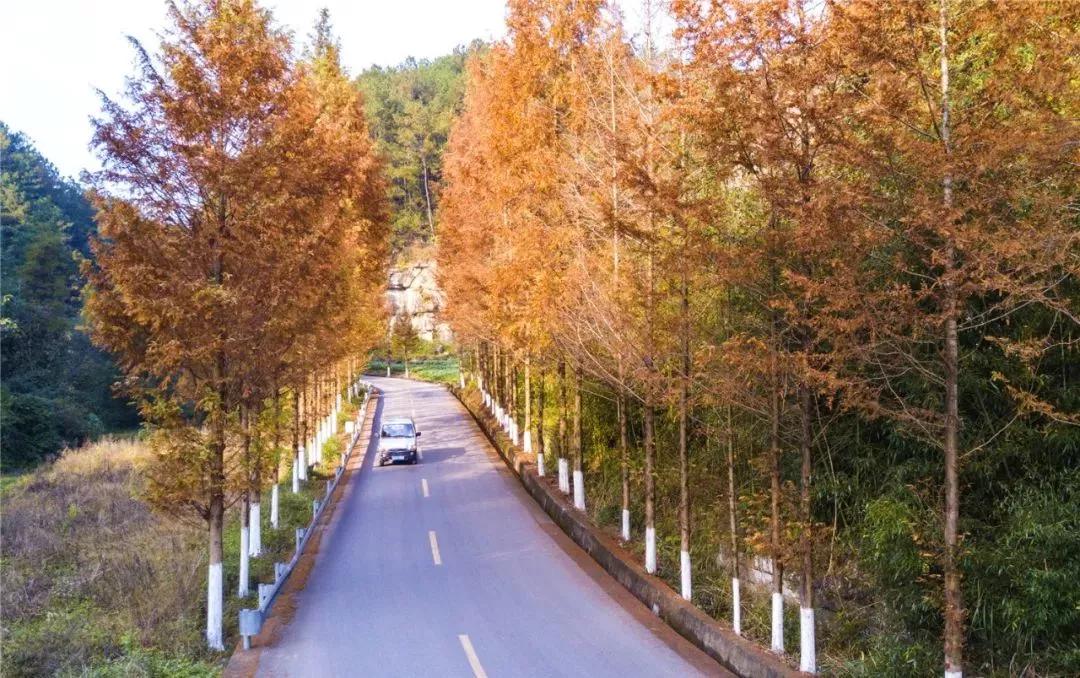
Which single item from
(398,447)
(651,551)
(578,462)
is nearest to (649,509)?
(651,551)

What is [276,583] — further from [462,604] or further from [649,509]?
[649,509]

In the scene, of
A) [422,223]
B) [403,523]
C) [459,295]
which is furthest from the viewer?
[422,223]

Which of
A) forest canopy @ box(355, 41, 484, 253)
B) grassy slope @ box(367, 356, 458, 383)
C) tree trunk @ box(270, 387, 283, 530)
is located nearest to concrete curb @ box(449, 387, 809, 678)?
tree trunk @ box(270, 387, 283, 530)

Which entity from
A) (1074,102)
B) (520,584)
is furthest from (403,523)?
(1074,102)

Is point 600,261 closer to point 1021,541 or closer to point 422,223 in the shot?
point 1021,541

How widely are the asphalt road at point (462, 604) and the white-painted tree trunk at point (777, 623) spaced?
789 millimetres

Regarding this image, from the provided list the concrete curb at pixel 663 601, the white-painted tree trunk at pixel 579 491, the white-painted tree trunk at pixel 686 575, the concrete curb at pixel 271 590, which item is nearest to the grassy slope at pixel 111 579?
the concrete curb at pixel 271 590

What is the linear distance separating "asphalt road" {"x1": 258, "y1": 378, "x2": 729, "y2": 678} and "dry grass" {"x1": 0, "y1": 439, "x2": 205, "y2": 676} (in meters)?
1.97

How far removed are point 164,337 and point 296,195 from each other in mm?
3376

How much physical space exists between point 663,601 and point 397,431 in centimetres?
1937

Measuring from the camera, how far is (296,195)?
14.3m

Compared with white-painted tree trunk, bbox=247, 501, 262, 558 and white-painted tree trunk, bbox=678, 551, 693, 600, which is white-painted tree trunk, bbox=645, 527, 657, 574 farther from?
white-painted tree trunk, bbox=247, 501, 262, 558

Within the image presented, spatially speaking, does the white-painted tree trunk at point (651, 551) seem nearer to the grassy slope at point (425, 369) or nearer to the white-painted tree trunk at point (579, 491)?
the white-painted tree trunk at point (579, 491)

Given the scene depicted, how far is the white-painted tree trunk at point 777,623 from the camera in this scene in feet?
34.1
